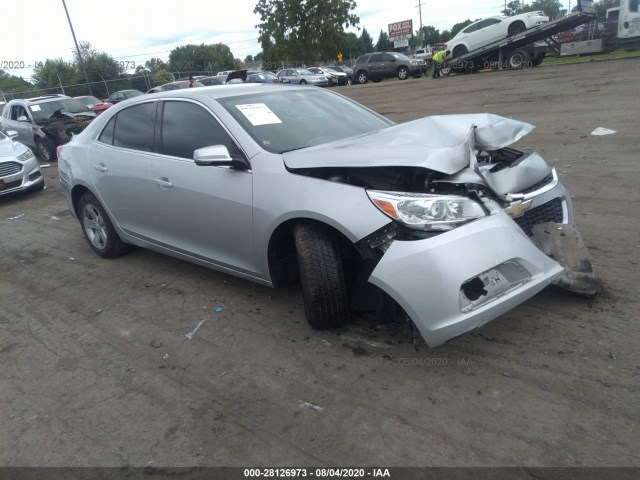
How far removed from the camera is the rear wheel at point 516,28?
2175 cm

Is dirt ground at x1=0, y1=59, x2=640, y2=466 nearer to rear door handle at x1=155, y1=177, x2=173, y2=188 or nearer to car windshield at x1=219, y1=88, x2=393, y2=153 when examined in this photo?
rear door handle at x1=155, y1=177, x2=173, y2=188

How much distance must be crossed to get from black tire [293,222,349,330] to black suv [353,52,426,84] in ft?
94.5

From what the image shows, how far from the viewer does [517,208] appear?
301 cm

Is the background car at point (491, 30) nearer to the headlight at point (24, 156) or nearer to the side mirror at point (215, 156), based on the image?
the headlight at point (24, 156)

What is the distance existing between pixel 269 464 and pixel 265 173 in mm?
1816

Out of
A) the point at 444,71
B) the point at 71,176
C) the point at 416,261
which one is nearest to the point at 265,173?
the point at 416,261

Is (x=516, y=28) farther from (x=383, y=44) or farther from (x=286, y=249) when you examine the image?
(x=383, y=44)

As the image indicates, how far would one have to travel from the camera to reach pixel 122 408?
2.79 m

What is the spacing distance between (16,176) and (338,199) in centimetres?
829

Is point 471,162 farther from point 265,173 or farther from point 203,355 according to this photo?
point 203,355

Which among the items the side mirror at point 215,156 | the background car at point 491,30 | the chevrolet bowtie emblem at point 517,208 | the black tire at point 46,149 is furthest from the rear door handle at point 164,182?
the background car at point 491,30

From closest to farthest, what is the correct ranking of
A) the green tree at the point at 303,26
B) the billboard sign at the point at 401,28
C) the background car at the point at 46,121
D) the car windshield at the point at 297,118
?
1. the car windshield at the point at 297,118
2. the background car at the point at 46,121
3. the green tree at the point at 303,26
4. the billboard sign at the point at 401,28

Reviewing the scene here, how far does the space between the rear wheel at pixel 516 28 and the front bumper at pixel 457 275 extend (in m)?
22.7

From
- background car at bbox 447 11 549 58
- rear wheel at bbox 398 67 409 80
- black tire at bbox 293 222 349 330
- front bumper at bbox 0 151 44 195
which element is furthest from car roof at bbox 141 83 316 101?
rear wheel at bbox 398 67 409 80
